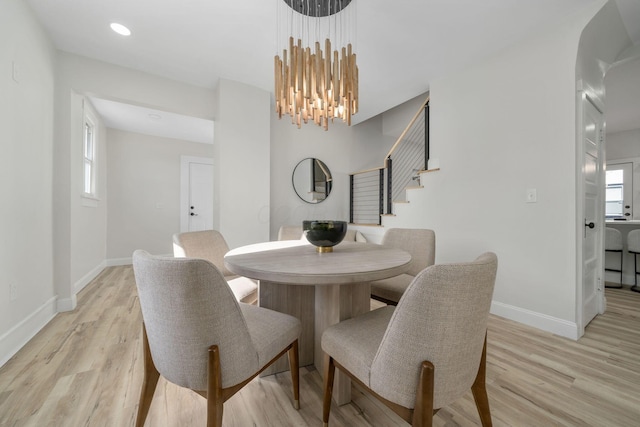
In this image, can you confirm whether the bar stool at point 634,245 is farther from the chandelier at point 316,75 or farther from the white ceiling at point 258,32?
the chandelier at point 316,75

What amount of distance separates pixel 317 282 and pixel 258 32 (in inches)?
89.3

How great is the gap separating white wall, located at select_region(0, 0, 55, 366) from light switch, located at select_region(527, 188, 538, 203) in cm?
385

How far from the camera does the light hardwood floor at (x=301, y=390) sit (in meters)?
1.20

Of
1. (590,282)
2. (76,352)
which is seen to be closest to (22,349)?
(76,352)

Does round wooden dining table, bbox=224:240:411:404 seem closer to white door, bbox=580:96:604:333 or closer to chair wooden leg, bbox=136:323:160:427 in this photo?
chair wooden leg, bbox=136:323:160:427

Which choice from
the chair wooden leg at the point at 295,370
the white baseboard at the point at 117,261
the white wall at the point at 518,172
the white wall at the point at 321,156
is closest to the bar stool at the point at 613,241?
the white wall at the point at 518,172

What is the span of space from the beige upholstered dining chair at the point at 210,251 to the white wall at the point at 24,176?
1.03 metres

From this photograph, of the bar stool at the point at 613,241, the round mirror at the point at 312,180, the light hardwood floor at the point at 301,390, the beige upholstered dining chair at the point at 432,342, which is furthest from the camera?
the round mirror at the point at 312,180

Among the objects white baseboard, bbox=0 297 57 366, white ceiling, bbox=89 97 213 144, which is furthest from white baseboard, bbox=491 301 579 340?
white ceiling, bbox=89 97 213 144

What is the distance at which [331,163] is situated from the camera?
442 cm

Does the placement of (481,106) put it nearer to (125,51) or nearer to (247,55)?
(247,55)

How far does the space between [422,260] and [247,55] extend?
2.51 m

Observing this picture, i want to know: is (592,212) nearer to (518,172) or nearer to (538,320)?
(518,172)

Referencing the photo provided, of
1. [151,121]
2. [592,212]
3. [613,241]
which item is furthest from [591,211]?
[151,121]
